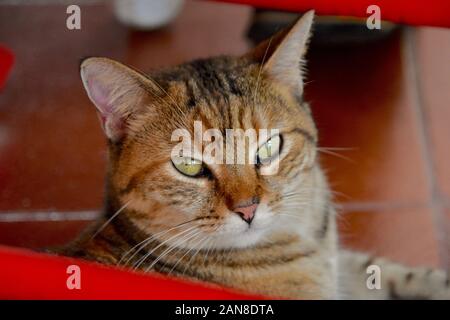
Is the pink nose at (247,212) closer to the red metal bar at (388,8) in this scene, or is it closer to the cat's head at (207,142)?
the cat's head at (207,142)

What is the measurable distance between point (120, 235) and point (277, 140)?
0.98 ft

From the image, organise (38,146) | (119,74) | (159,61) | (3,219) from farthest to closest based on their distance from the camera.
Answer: (159,61) < (38,146) < (3,219) < (119,74)

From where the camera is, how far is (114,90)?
1142 mm

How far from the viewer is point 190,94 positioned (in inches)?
46.7

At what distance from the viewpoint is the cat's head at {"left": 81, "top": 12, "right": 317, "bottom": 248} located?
114 cm

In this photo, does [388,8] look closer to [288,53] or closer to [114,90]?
[288,53]

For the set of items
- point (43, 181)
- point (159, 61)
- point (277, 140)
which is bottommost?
point (277, 140)

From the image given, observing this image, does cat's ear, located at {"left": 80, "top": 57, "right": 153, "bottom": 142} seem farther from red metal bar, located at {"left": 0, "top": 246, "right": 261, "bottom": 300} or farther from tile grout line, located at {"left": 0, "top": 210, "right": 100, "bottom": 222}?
tile grout line, located at {"left": 0, "top": 210, "right": 100, "bottom": 222}

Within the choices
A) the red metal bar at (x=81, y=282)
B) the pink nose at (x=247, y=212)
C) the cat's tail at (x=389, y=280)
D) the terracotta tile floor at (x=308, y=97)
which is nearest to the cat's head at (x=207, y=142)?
the pink nose at (x=247, y=212)

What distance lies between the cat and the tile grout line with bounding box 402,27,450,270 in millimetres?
425

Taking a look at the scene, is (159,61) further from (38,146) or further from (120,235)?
(120,235)

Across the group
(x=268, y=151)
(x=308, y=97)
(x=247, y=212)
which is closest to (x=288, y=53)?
(x=268, y=151)

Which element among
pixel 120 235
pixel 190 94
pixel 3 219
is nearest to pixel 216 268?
pixel 120 235

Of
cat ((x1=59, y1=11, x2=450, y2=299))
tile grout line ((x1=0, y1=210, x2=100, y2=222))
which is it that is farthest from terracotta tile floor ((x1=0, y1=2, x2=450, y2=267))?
cat ((x1=59, y1=11, x2=450, y2=299))
